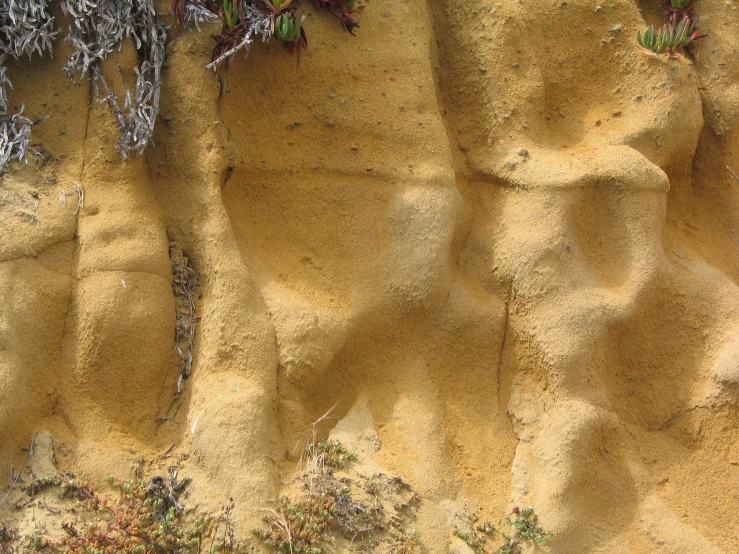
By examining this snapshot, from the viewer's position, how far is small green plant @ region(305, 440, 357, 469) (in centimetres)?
378

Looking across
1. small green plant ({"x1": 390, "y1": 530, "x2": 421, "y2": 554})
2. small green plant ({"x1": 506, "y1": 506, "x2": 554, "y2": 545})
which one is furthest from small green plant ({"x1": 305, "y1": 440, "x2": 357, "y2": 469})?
small green plant ({"x1": 506, "y1": 506, "x2": 554, "y2": 545})

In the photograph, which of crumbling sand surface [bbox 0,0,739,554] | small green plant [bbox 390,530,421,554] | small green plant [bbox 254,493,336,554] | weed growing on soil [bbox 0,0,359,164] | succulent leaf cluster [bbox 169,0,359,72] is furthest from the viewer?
succulent leaf cluster [bbox 169,0,359,72]

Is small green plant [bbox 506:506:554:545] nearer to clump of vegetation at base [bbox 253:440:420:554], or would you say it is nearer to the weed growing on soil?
clump of vegetation at base [bbox 253:440:420:554]

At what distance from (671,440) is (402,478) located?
1629 millimetres

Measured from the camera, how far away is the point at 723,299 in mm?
4672

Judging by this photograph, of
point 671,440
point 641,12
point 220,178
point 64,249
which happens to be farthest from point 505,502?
point 641,12

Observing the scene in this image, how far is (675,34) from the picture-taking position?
5.07m

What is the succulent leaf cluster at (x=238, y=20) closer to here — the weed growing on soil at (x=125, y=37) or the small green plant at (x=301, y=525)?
the weed growing on soil at (x=125, y=37)

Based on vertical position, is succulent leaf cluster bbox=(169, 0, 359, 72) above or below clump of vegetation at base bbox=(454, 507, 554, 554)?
above

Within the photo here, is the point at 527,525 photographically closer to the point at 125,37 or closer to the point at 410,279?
the point at 410,279

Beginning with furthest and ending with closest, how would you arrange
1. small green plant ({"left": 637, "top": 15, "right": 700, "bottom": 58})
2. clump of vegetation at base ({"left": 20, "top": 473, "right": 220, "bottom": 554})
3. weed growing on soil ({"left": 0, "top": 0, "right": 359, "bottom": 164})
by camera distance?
small green plant ({"left": 637, "top": 15, "right": 700, "bottom": 58}), weed growing on soil ({"left": 0, "top": 0, "right": 359, "bottom": 164}), clump of vegetation at base ({"left": 20, "top": 473, "right": 220, "bottom": 554})

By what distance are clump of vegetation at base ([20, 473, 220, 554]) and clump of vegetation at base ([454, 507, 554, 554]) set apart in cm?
120

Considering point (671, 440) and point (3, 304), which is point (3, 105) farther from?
point (671, 440)

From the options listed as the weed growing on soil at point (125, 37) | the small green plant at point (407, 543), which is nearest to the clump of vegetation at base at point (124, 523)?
the small green plant at point (407, 543)
